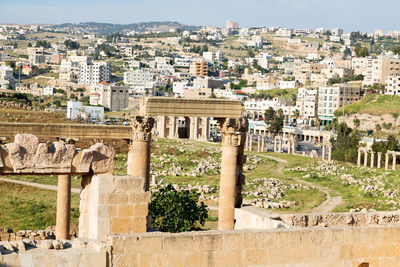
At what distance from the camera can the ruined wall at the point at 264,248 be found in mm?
8867

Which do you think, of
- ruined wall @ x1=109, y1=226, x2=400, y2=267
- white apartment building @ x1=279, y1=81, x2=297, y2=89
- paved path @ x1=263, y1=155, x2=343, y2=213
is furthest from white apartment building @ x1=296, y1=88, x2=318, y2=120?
ruined wall @ x1=109, y1=226, x2=400, y2=267

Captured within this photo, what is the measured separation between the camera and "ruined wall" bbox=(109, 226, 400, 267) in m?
8.87

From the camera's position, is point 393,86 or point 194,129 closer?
point 194,129

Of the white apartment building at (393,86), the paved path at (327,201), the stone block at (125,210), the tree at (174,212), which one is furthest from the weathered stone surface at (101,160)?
the white apartment building at (393,86)

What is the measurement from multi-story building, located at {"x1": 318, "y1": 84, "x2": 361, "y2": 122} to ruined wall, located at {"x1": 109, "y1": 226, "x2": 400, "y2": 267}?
451 feet

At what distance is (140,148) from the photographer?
1892 cm

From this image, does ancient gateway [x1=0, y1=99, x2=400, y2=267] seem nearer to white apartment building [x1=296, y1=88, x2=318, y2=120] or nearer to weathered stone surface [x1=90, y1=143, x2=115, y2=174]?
weathered stone surface [x1=90, y1=143, x2=115, y2=174]

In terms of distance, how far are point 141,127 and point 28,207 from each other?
1564cm

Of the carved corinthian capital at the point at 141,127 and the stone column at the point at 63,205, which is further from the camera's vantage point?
the carved corinthian capital at the point at 141,127

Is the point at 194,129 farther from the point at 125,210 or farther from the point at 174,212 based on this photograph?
the point at 125,210

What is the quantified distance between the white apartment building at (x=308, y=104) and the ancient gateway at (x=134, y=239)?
5573 inches

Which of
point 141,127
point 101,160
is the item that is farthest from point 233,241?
point 141,127

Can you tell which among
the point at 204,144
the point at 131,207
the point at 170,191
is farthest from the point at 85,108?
the point at 131,207

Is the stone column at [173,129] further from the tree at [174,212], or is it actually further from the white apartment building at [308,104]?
the white apartment building at [308,104]
